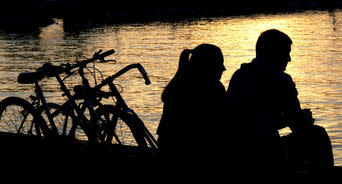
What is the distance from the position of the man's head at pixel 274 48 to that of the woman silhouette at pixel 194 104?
1.14ft

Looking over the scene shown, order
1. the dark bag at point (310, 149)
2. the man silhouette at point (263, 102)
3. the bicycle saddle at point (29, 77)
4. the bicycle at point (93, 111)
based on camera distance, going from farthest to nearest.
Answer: the bicycle saddle at point (29, 77)
the bicycle at point (93, 111)
the dark bag at point (310, 149)
the man silhouette at point (263, 102)

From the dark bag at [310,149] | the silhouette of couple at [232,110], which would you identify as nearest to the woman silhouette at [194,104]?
the silhouette of couple at [232,110]

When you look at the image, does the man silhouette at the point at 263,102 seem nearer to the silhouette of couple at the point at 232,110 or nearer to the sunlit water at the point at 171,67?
the silhouette of couple at the point at 232,110

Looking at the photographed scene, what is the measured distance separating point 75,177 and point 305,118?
9.08 feet

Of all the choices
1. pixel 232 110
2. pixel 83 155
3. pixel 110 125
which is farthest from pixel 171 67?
pixel 232 110

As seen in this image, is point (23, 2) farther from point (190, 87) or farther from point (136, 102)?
point (190, 87)

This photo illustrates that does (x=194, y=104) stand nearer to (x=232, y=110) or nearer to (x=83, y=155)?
(x=232, y=110)

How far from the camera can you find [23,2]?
106 meters

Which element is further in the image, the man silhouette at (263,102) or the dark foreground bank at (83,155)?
the dark foreground bank at (83,155)

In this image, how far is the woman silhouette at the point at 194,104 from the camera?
4.36 m

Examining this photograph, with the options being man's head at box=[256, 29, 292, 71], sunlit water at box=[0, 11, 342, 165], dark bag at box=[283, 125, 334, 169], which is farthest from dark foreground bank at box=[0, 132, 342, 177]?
sunlit water at box=[0, 11, 342, 165]

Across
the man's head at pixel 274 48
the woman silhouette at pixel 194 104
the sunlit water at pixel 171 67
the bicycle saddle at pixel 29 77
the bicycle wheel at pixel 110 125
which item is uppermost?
the man's head at pixel 274 48

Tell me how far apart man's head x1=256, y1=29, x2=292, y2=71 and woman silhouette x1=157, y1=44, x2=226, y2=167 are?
349 mm

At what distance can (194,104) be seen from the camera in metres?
4.44
